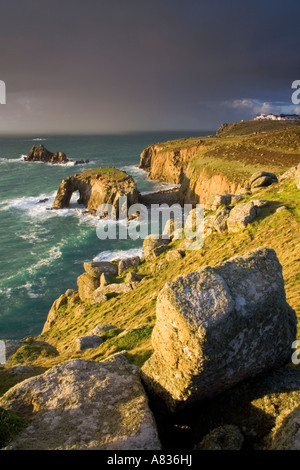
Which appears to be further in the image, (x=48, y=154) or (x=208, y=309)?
(x=48, y=154)

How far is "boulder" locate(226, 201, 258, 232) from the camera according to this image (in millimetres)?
22000

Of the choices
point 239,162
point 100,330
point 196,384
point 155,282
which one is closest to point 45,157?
point 239,162

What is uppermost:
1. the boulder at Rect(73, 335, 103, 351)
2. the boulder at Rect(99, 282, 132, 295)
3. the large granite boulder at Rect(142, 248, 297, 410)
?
the large granite boulder at Rect(142, 248, 297, 410)

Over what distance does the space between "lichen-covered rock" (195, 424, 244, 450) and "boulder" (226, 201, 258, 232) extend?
1743 cm

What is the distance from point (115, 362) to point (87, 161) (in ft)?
439

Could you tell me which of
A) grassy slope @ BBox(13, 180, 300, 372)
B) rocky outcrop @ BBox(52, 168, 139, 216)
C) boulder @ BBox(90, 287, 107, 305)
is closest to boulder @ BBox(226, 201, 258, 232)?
grassy slope @ BBox(13, 180, 300, 372)

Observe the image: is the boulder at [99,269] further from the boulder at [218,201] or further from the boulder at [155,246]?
the boulder at [218,201]

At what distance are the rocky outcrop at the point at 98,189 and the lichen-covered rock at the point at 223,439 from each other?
57711mm

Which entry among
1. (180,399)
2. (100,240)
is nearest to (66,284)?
(100,240)

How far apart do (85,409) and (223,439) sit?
3.01m

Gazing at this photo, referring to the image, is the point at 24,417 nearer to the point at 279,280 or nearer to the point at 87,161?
the point at 279,280

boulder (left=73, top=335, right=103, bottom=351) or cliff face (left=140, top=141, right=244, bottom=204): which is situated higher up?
cliff face (left=140, top=141, right=244, bottom=204)

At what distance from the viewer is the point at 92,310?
75.2ft

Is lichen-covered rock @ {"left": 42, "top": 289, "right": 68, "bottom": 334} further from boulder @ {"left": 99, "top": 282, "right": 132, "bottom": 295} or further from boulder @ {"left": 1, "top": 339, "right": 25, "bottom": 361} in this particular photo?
boulder @ {"left": 1, "top": 339, "right": 25, "bottom": 361}
